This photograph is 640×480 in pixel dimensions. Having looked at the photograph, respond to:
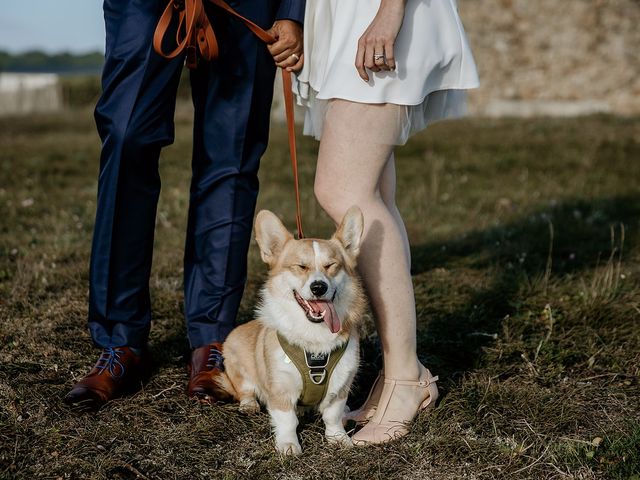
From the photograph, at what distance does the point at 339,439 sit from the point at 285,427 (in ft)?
0.65

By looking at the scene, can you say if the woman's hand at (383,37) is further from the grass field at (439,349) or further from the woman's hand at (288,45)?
the grass field at (439,349)

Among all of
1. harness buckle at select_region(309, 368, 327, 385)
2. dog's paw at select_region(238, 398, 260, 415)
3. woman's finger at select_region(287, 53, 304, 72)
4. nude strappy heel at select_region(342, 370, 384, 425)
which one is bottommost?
dog's paw at select_region(238, 398, 260, 415)

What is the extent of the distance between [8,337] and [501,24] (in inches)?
429

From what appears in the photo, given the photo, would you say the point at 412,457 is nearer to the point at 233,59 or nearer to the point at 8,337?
the point at 233,59

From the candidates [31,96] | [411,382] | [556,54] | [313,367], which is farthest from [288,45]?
[31,96]

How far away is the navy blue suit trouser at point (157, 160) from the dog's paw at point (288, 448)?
0.73m

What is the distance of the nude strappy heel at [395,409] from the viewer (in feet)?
Answer: 8.41

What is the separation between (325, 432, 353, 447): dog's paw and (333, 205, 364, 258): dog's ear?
2.07 feet

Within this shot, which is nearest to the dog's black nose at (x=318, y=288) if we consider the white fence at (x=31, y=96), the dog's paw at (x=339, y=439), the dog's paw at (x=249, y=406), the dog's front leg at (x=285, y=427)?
the dog's front leg at (x=285, y=427)

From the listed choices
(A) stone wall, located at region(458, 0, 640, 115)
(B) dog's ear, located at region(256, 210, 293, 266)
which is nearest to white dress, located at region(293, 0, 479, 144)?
(B) dog's ear, located at region(256, 210, 293, 266)

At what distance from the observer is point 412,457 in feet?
8.00

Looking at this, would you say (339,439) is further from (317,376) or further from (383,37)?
(383,37)

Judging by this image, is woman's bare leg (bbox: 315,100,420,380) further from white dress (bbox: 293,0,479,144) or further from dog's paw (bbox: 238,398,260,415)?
dog's paw (bbox: 238,398,260,415)

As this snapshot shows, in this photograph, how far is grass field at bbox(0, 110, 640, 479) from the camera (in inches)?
94.4
